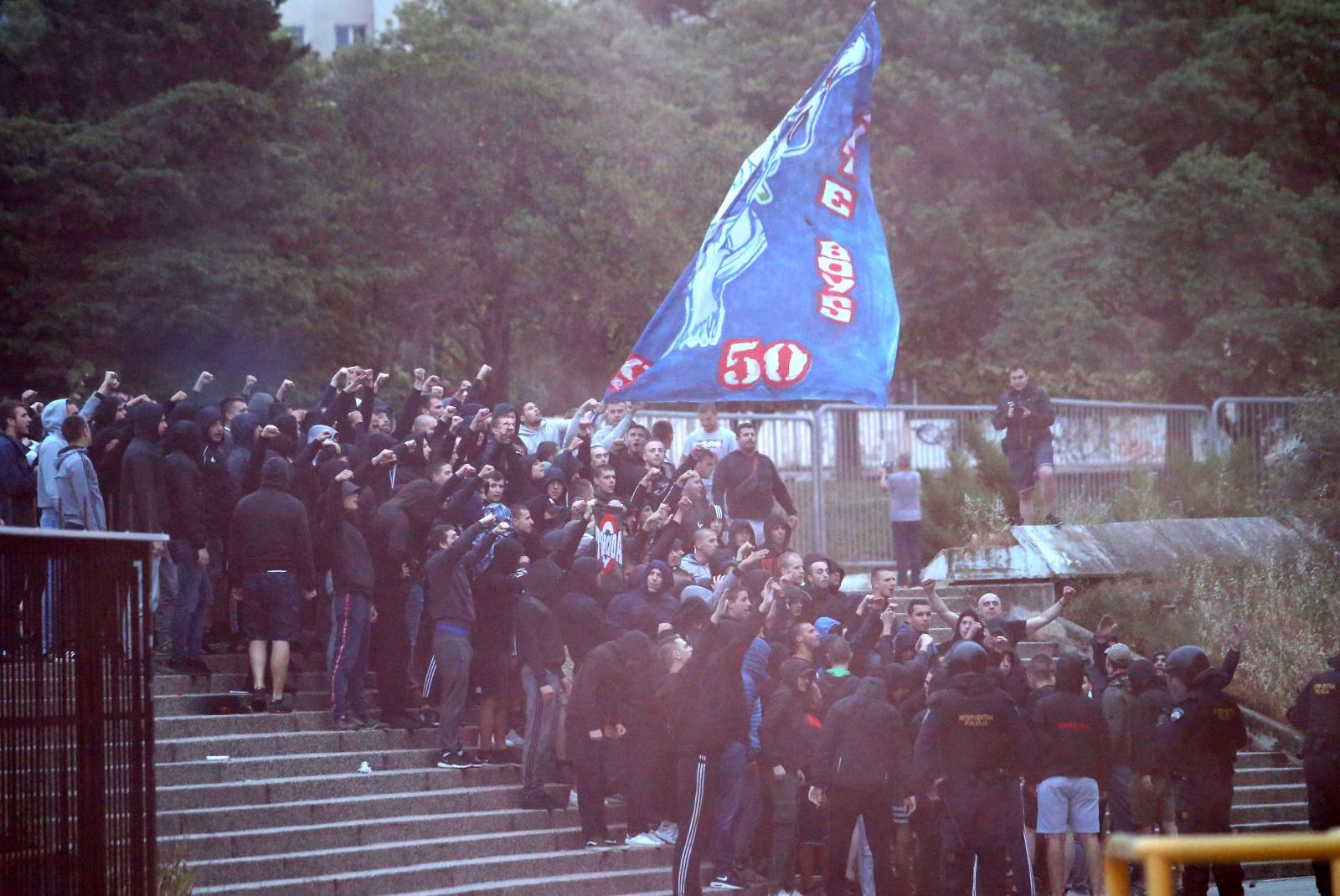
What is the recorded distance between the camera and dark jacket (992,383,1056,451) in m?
18.2

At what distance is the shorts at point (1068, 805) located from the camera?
13.1 m

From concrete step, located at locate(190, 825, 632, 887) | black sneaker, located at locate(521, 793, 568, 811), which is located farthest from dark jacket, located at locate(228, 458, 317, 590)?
black sneaker, located at locate(521, 793, 568, 811)

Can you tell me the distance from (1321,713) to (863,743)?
343 cm

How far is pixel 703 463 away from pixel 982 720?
5831 millimetres

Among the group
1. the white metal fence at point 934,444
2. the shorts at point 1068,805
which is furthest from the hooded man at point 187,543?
the white metal fence at point 934,444

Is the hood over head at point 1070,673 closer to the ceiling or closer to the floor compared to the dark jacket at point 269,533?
closer to the floor

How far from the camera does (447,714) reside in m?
13.7

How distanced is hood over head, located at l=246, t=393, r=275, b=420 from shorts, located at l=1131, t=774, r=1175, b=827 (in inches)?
312

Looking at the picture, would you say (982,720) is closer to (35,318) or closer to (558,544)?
(558,544)

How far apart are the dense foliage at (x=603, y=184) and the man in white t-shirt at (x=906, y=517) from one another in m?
12.0

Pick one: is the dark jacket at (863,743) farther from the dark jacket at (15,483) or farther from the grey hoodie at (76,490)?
the dark jacket at (15,483)

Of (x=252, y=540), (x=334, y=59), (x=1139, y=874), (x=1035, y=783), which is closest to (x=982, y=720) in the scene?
(x=1035, y=783)

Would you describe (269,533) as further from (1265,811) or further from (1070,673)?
(1265,811)

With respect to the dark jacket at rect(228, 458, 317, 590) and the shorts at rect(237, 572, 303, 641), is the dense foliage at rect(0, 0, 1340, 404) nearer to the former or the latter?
the dark jacket at rect(228, 458, 317, 590)
